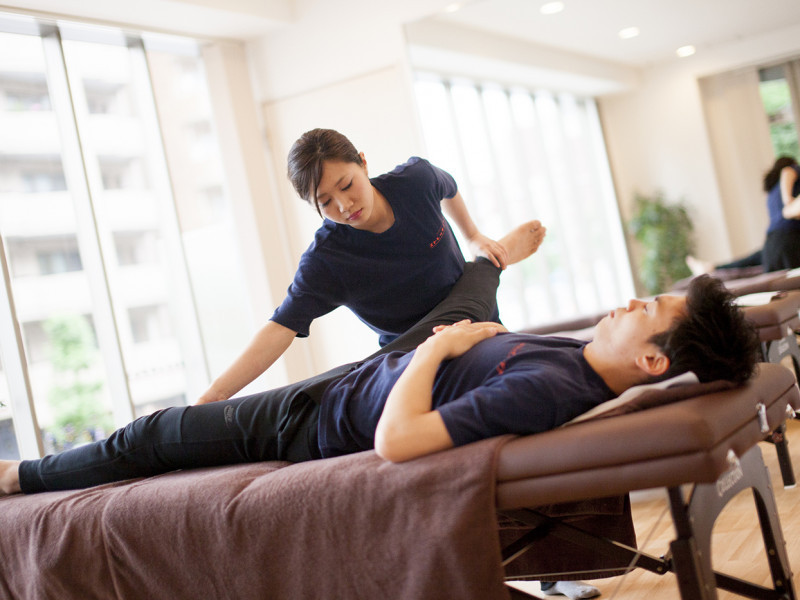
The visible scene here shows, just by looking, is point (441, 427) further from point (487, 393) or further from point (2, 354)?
point (2, 354)

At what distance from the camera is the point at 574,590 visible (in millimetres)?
2002

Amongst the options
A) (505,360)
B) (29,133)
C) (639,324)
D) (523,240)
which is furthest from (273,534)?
(29,133)

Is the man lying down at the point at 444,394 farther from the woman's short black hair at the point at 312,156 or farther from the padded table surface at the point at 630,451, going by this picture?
the woman's short black hair at the point at 312,156

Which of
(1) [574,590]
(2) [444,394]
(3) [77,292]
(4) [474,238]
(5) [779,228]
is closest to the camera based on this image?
(2) [444,394]

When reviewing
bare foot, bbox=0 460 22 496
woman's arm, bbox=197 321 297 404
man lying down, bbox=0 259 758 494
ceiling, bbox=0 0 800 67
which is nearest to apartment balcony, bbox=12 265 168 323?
ceiling, bbox=0 0 800 67

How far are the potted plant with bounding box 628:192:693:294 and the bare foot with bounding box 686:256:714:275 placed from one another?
2cm

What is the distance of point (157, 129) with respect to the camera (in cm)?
439

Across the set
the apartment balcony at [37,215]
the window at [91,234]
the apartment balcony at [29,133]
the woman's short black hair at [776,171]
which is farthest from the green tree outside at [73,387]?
the woman's short black hair at [776,171]

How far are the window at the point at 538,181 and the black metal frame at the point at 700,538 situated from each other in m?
2.46

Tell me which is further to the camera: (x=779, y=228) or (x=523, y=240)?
(x=779, y=228)

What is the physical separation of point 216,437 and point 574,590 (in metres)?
0.97

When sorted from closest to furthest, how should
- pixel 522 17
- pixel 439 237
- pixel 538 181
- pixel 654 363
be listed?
pixel 654 363 → pixel 439 237 → pixel 522 17 → pixel 538 181

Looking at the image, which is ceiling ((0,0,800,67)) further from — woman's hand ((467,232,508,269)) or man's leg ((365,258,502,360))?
man's leg ((365,258,502,360))

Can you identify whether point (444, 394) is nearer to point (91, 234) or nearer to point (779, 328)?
point (779, 328)
